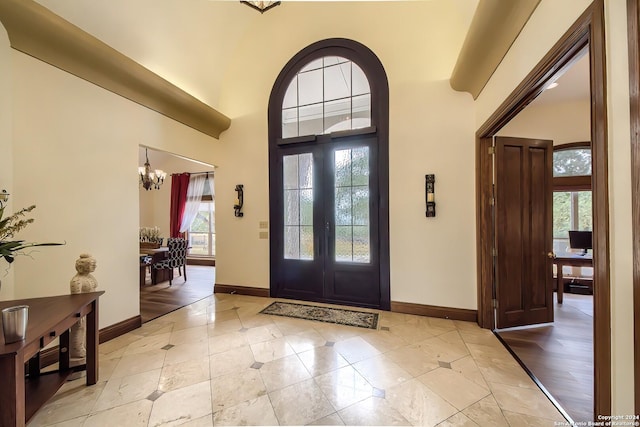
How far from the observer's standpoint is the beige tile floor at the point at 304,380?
170 cm

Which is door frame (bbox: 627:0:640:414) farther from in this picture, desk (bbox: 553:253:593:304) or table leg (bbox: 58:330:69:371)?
desk (bbox: 553:253:593:304)

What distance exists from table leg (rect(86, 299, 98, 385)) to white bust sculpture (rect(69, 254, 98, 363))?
0.24 meters

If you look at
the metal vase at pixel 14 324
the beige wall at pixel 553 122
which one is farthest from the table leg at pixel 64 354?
the beige wall at pixel 553 122

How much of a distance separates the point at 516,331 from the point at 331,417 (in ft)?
8.84

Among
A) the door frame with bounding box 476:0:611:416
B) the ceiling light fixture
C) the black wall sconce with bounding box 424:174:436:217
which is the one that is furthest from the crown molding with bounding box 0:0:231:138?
the door frame with bounding box 476:0:611:416

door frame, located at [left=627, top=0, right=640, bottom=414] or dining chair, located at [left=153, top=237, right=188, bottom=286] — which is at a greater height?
door frame, located at [left=627, top=0, right=640, bottom=414]

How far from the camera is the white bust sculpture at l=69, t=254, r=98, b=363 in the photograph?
2176 mm

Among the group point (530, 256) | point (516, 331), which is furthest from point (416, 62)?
point (516, 331)

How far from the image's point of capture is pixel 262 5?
414 cm

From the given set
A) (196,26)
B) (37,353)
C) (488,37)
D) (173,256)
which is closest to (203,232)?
(173,256)

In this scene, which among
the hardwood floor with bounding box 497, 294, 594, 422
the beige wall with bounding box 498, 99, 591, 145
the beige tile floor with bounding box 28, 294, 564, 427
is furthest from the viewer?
the beige wall with bounding box 498, 99, 591, 145

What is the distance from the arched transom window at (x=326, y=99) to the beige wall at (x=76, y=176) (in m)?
2.12

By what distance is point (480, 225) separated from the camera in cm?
310

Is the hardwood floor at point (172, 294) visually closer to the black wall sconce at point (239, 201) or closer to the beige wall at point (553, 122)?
the black wall sconce at point (239, 201)
